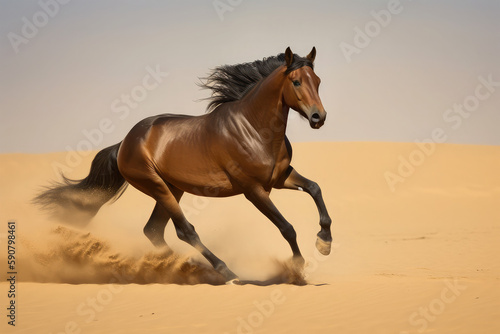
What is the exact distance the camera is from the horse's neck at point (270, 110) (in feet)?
24.7

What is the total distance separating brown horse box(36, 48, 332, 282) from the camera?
739 centimetres

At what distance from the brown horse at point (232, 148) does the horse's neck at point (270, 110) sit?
12 millimetres

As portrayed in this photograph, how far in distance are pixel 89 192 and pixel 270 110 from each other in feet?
11.1

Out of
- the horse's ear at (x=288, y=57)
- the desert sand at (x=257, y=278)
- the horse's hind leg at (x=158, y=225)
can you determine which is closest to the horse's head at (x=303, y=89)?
the horse's ear at (x=288, y=57)

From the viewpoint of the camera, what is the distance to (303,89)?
7.13m

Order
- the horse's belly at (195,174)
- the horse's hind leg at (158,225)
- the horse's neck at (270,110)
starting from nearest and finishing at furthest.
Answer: the horse's neck at (270,110) < the horse's belly at (195,174) < the horse's hind leg at (158,225)

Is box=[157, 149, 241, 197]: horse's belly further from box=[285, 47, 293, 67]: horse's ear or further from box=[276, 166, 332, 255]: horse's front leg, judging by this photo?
box=[285, 47, 293, 67]: horse's ear

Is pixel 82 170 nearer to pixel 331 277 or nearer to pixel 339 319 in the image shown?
pixel 331 277

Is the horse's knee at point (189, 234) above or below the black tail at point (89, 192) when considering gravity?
below

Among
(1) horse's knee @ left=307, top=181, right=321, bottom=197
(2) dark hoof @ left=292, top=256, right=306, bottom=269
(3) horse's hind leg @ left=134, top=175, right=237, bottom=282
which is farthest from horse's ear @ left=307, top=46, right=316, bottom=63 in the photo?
(3) horse's hind leg @ left=134, top=175, right=237, bottom=282

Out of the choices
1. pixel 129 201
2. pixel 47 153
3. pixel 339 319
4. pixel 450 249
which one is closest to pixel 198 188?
pixel 339 319

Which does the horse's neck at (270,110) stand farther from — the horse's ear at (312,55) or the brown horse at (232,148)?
the horse's ear at (312,55)

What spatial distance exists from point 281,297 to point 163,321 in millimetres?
1324

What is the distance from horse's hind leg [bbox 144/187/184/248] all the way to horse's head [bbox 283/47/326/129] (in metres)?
2.33
